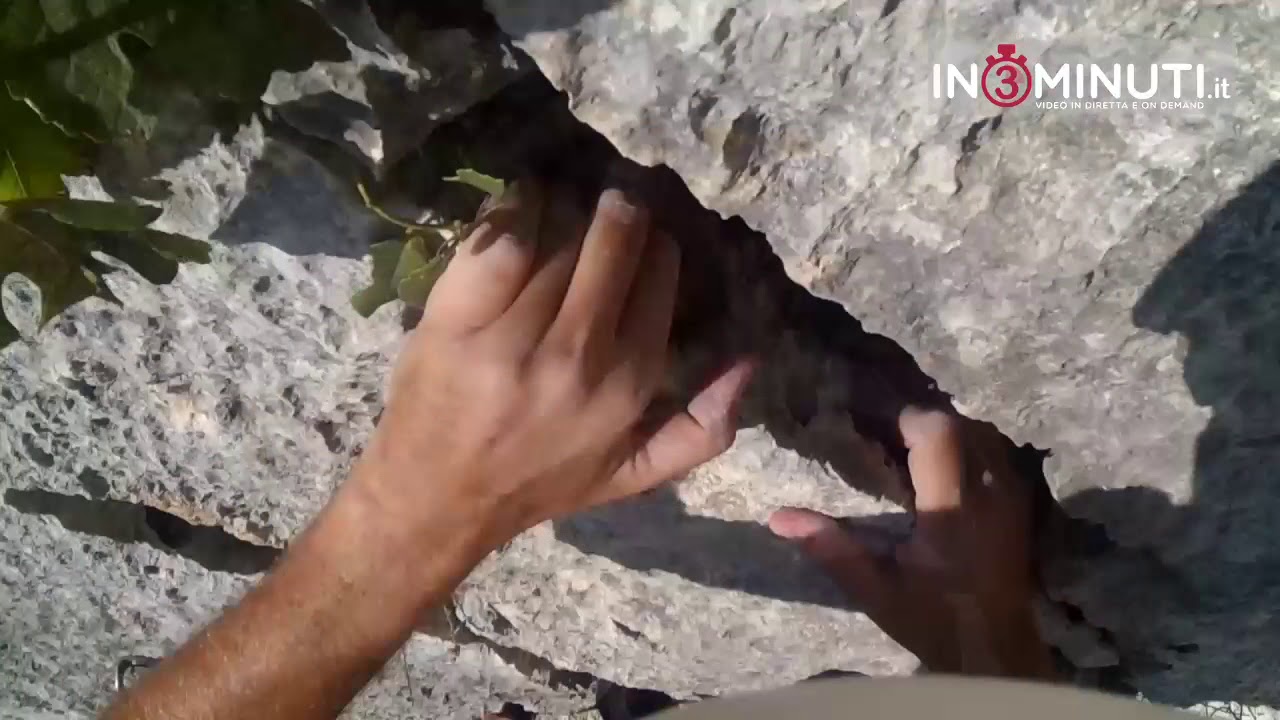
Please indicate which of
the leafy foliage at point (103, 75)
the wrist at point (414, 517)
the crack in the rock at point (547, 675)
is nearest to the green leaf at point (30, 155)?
the leafy foliage at point (103, 75)

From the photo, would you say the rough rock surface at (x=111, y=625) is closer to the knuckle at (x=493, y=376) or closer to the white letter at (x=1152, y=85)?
the knuckle at (x=493, y=376)

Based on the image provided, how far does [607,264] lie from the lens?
62 centimetres

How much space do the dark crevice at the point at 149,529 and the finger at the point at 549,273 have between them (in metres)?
0.53

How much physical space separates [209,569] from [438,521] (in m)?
0.48

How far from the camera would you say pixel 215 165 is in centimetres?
60

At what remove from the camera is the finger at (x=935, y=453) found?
0.78 m

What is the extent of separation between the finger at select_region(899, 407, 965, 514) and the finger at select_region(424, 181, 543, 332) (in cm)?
35

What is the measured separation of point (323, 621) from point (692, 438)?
33 cm

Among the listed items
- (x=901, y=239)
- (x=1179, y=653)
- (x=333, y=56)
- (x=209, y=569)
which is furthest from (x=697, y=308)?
(x=209, y=569)

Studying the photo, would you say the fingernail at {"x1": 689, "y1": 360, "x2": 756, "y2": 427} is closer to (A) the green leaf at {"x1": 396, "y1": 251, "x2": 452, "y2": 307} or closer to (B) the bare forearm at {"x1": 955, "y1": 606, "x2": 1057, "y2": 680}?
(A) the green leaf at {"x1": 396, "y1": 251, "x2": 452, "y2": 307}

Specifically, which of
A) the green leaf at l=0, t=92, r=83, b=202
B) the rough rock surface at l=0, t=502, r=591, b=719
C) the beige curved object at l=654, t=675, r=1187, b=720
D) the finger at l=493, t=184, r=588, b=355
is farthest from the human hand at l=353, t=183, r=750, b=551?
the rough rock surface at l=0, t=502, r=591, b=719

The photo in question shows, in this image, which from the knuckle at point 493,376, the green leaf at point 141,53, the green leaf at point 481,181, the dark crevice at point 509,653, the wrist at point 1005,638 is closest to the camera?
the green leaf at point 141,53

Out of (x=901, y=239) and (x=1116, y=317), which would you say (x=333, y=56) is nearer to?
(x=901, y=239)

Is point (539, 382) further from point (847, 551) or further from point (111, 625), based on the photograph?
point (111, 625)
